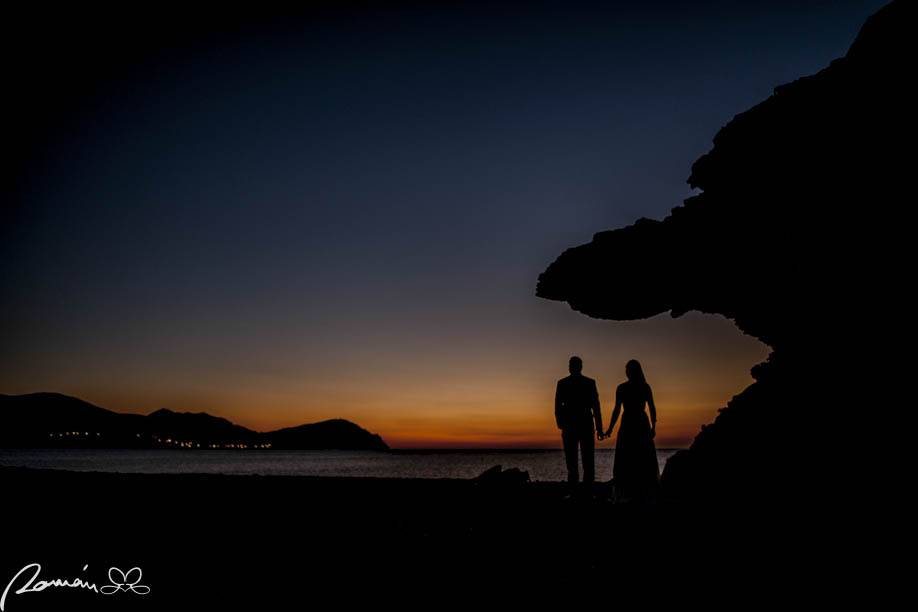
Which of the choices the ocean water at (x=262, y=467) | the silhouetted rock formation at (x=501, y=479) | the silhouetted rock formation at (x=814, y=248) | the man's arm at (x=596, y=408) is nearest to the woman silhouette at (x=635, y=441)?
the silhouetted rock formation at (x=814, y=248)

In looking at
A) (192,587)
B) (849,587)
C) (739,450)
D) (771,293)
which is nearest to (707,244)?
(771,293)

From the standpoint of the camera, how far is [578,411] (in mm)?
10406

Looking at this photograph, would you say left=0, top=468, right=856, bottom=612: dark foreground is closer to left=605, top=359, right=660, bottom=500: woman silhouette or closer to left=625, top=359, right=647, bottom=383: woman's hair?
left=605, top=359, right=660, bottom=500: woman silhouette

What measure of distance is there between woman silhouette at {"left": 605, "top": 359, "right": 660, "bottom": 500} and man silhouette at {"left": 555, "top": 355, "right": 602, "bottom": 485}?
113 cm

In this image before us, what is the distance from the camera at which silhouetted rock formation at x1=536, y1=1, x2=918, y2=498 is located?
20.9ft

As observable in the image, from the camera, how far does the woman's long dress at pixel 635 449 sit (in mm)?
8781

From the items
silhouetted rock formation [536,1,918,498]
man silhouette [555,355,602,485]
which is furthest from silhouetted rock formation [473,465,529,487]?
silhouetted rock formation [536,1,918,498]

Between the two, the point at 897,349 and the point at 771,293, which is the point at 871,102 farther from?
the point at 771,293

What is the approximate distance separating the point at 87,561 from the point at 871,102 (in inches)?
437

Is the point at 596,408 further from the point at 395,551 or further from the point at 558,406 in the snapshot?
the point at 395,551
